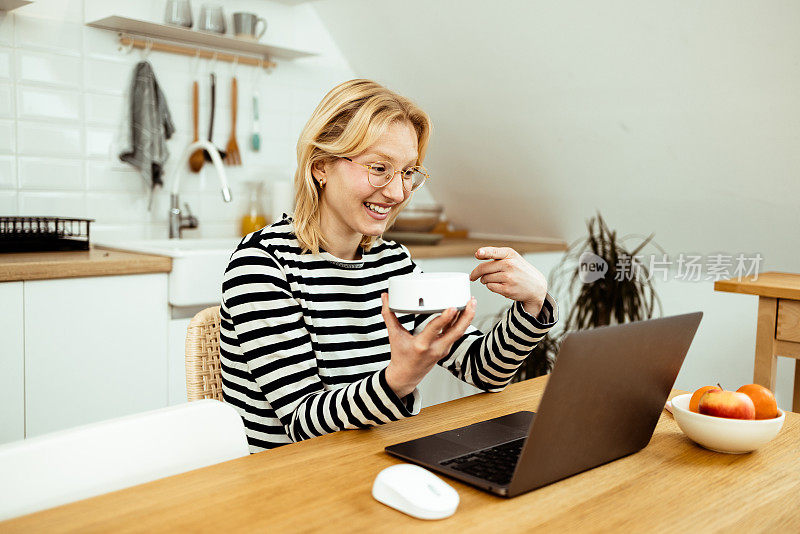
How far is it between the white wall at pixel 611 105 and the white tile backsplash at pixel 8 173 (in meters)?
1.45

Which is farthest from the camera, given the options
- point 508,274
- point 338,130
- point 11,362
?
point 11,362

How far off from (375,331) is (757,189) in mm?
1844

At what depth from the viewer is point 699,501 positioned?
2.78 ft

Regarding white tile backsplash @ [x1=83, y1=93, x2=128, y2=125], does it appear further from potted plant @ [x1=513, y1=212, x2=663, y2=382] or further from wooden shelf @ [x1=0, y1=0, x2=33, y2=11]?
potted plant @ [x1=513, y1=212, x2=663, y2=382]

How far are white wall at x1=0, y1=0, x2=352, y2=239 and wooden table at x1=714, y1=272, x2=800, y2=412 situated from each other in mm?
1929

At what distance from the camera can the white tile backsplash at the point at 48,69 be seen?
2486 mm

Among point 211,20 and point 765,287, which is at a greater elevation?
point 211,20

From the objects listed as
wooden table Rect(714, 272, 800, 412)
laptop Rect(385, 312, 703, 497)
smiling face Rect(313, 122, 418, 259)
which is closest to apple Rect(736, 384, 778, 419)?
laptop Rect(385, 312, 703, 497)

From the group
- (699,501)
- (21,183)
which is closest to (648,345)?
(699,501)

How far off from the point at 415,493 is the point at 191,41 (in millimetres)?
2481

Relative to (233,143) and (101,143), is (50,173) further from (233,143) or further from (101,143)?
(233,143)

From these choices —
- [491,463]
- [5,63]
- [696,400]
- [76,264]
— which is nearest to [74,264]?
[76,264]

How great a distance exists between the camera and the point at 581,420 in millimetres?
873

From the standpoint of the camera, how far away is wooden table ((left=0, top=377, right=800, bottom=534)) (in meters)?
0.75
